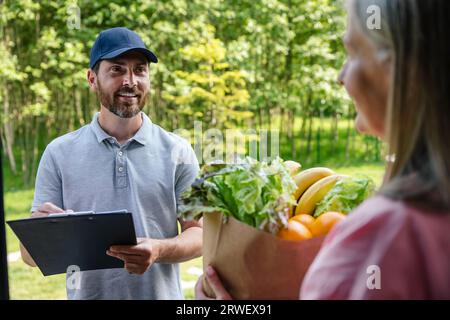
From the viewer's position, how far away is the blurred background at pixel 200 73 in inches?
185

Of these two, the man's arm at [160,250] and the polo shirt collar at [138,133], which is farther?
the polo shirt collar at [138,133]

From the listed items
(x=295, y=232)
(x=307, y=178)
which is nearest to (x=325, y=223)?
(x=295, y=232)

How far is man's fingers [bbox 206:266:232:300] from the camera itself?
33.6 inches

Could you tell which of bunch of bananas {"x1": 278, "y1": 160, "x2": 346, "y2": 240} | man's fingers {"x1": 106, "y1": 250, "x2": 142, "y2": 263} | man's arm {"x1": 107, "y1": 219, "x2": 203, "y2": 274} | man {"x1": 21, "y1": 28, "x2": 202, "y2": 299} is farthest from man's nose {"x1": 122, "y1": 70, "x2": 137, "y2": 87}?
bunch of bananas {"x1": 278, "y1": 160, "x2": 346, "y2": 240}

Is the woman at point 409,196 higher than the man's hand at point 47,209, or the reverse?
the woman at point 409,196

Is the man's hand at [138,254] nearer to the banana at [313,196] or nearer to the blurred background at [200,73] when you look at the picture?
the banana at [313,196]

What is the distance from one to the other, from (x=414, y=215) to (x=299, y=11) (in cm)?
456

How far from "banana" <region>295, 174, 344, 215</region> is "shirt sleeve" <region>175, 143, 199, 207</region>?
24.8 inches

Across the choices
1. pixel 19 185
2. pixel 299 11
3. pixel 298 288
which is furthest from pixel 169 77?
pixel 298 288

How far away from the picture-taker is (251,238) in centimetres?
82

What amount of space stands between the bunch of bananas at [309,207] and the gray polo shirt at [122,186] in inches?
23.6

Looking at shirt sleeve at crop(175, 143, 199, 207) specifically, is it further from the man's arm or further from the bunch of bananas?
the bunch of bananas

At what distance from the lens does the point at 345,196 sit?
928mm

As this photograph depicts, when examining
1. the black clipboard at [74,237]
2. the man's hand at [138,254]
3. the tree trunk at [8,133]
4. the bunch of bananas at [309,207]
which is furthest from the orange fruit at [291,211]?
the tree trunk at [8,133]
